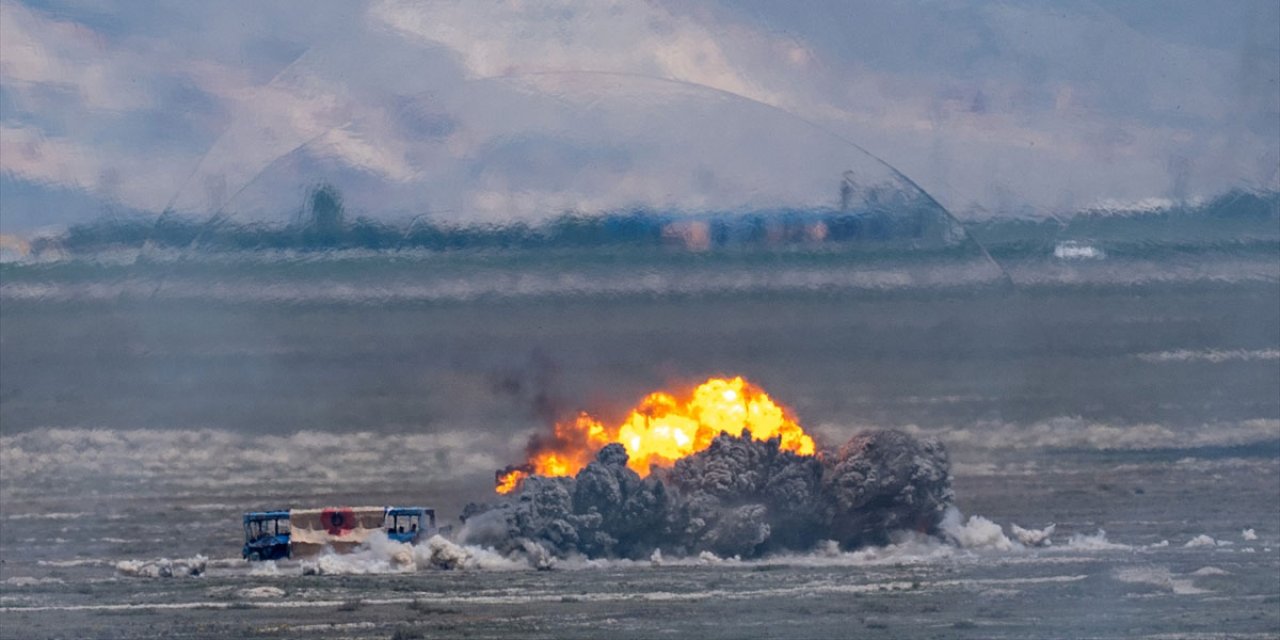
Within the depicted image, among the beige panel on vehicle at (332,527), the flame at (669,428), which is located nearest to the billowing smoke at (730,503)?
the flame at (669,428)

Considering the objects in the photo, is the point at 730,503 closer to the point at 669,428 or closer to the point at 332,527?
the point at 669,428

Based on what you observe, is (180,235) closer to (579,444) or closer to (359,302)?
(359,302)

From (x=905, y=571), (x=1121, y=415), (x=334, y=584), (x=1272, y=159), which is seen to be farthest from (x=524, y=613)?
(x=1272, y=159)

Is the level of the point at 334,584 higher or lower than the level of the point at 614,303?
lower

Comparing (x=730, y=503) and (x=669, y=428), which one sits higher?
(x=669, y=428)

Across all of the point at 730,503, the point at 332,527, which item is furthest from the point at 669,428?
the point at 332,527

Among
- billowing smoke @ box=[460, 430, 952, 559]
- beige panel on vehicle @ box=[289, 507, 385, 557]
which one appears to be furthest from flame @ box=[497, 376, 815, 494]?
beige panel on vehicle @ box=[289, 507, 385, 557]

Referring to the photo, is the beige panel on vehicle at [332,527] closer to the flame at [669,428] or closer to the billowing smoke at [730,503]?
the billowing smoke at [730,503]
